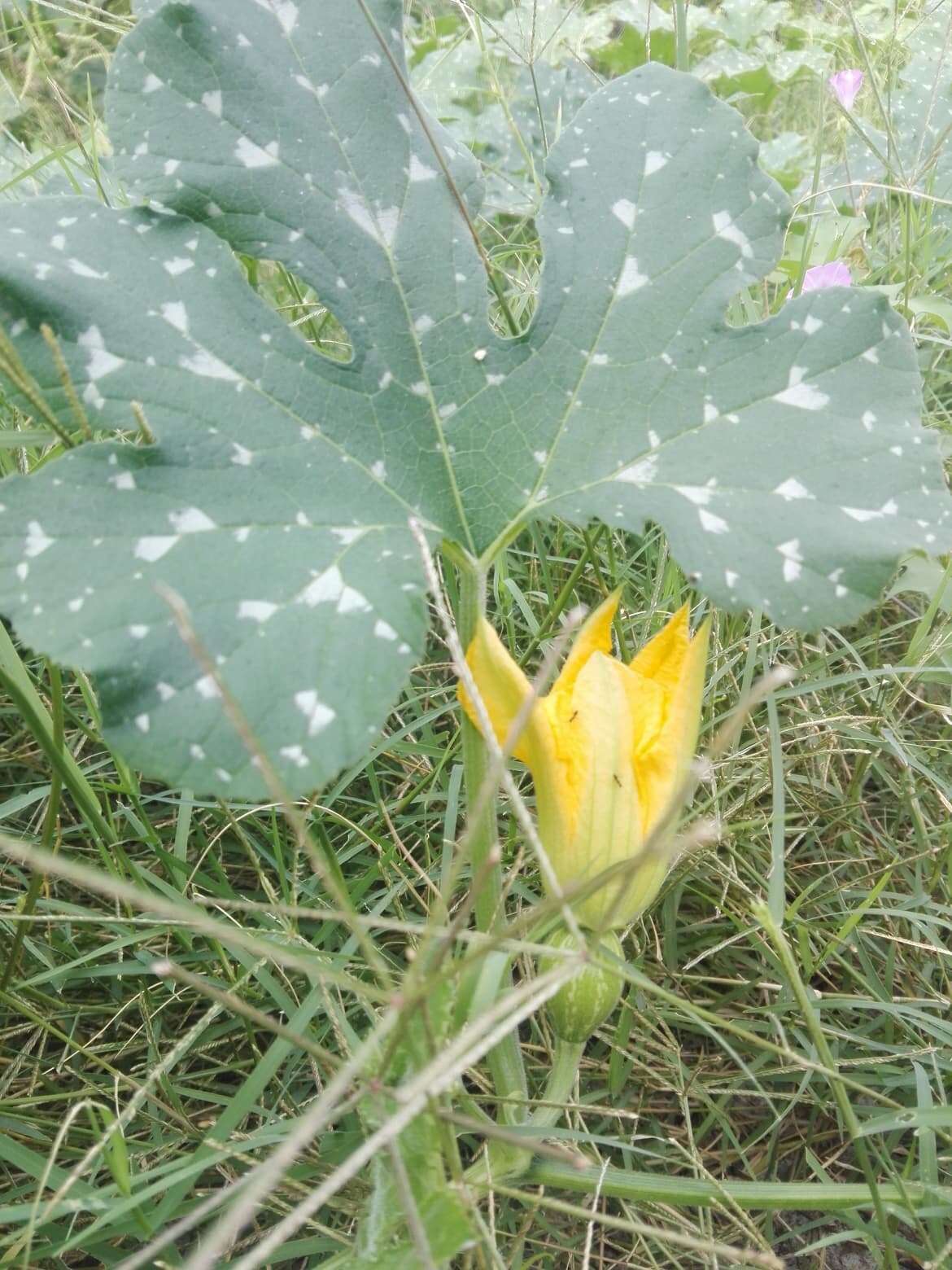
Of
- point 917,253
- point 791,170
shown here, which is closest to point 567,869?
point 917,253

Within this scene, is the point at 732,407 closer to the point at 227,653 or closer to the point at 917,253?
the point at 227,653

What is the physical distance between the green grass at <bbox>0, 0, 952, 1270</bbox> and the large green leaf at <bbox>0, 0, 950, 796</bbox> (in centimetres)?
21

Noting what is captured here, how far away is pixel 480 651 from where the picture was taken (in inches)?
38.1

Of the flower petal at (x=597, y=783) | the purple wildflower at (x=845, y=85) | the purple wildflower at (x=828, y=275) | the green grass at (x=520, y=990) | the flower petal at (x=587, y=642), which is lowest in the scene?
the green grass at (x=520, y=990)

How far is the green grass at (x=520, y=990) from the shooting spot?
1.05m

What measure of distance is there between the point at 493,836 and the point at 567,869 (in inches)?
3.9

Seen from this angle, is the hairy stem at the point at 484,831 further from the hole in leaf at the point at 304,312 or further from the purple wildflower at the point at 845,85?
the purple wildflower at the point at 845,85

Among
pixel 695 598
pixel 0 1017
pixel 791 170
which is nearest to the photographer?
pixel 0 1017

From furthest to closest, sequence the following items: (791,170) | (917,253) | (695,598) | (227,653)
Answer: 1. (791,170)
2. (917,253)
3. (695,598)
4. (227,653)

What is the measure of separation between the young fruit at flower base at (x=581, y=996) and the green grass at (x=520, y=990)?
2.3 inches

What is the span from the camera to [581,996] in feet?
3.34

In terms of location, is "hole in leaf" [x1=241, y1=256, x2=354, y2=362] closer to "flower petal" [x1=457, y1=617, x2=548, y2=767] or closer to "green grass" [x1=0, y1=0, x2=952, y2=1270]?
"green grass" [x1=0, y1=0, x2=952, y2=1270]

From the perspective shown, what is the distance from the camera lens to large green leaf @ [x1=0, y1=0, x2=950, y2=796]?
0.95 metres

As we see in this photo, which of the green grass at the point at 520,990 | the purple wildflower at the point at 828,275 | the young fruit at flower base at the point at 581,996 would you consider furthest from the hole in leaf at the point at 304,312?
the young fruit at flower base at the point at 581,996
